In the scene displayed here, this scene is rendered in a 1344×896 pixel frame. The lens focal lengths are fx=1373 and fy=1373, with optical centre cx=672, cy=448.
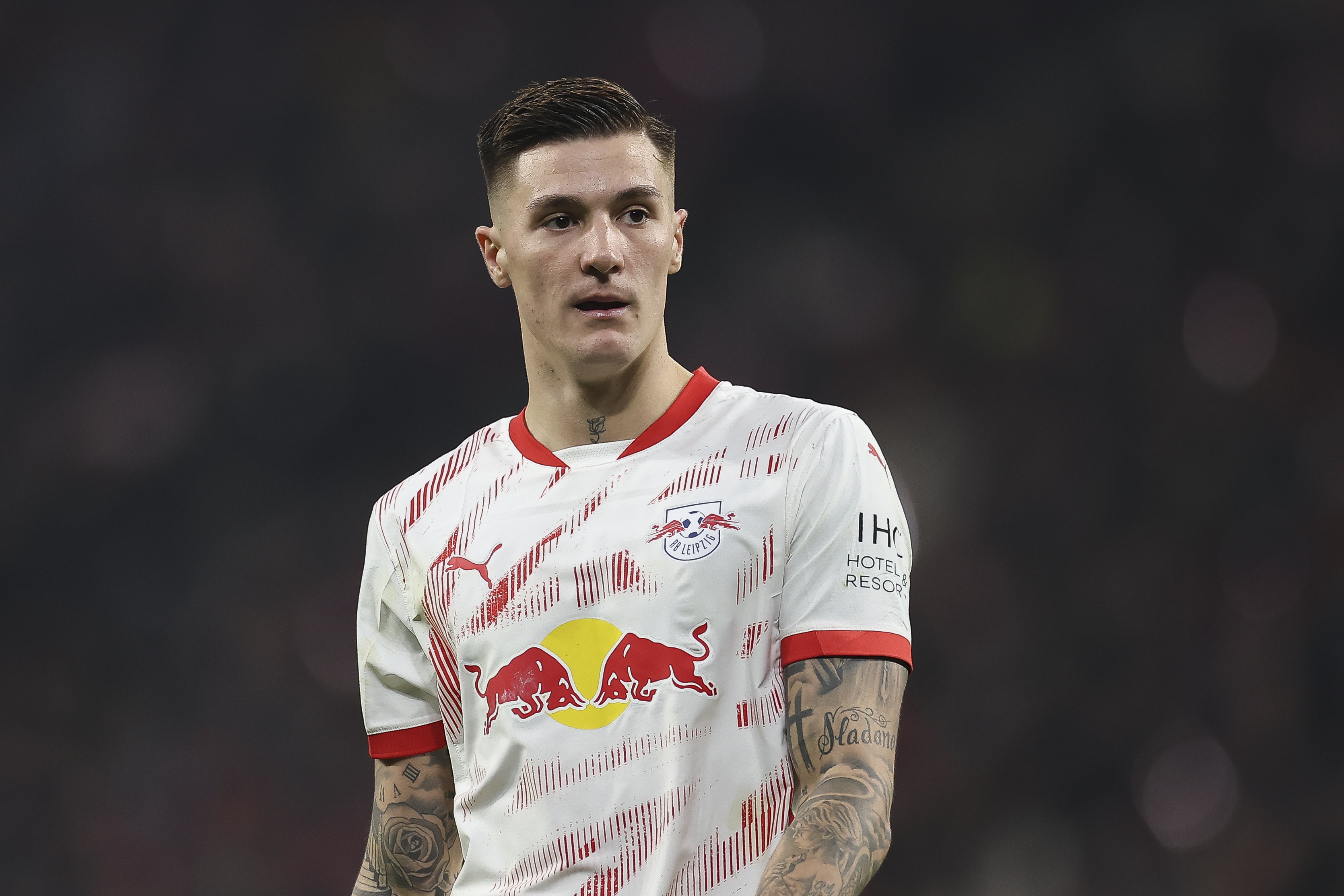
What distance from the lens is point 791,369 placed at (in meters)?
4.69

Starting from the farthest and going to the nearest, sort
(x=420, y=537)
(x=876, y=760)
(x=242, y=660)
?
(x=242, y=660) → (x=420, y=537) → (x=876, y=760)

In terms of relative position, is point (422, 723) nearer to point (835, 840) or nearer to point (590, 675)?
point (590, 675)

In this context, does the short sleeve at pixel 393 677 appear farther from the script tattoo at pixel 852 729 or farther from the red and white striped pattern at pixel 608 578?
the script tattoo at pixel 852 729

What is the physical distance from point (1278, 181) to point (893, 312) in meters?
1.35

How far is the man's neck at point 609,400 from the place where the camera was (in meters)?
2.08

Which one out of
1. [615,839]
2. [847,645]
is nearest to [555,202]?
[847,645]

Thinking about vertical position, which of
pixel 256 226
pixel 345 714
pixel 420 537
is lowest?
pixel 345 714

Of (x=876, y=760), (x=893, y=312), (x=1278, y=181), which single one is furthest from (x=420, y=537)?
(x=1278, y=181)

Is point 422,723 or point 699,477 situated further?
point 422,723

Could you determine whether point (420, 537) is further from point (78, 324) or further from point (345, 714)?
point (78, 324)

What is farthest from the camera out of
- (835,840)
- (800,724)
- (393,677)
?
(393,677)

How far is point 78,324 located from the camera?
15.3 ft

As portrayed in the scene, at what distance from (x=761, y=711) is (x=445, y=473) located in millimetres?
718

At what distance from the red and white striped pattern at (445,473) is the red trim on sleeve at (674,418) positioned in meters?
0.31
